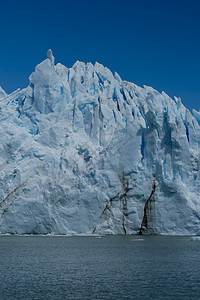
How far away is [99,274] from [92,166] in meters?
20.9

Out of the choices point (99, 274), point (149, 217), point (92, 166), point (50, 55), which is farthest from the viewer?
point (50, 55)

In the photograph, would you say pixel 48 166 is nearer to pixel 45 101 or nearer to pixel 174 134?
pixel 45 101

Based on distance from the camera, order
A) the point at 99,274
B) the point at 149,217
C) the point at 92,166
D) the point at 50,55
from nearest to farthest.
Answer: the point at 99,274
the point at 149,217
the point at 92,166
the point at 50,55

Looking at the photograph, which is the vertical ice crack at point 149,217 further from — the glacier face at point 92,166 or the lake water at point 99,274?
the lake water at point 99,274

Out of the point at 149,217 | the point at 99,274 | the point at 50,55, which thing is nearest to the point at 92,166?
the point at 149,217

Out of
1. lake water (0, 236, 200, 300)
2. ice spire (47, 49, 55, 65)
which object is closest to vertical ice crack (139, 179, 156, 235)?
lake water (0, 236, 200, 300)

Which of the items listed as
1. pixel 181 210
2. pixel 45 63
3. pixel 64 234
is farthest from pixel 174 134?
pixel 45 63

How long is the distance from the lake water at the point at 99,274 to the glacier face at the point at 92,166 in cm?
1105

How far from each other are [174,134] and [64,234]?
40.9 feet

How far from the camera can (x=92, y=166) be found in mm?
35719

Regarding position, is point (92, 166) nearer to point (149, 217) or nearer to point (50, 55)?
point (149, 217)

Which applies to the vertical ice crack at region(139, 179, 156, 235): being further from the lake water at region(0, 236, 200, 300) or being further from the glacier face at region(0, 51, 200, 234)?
the lake water at region(0, 236, 200, 300)

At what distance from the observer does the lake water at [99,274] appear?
11734 millimetres

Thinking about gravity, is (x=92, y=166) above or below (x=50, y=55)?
below
